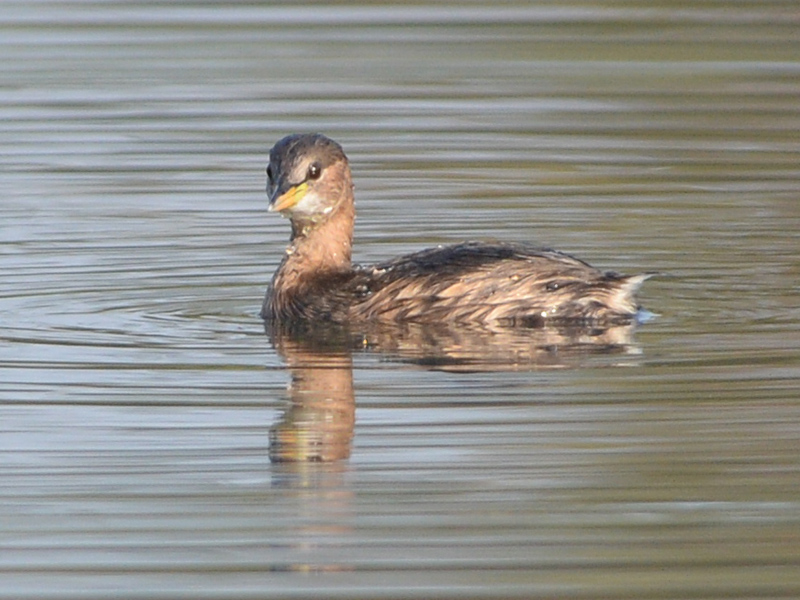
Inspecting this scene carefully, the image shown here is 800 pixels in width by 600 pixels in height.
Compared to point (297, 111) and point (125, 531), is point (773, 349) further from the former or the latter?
point (297, 111)

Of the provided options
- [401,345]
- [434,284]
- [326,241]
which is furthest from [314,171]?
[401,345]

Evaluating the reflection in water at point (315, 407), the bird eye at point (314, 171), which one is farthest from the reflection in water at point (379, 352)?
the bird eye at point (314, 171)

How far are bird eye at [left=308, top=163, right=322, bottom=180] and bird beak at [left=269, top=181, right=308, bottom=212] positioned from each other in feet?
0.18

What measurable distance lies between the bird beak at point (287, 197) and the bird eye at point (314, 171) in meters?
0.05

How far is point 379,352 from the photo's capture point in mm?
8750

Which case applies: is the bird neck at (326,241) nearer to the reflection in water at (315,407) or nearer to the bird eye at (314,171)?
the bird eye at (314,171)

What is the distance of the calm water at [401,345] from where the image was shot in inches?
235

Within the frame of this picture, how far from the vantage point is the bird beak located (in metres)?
9.36

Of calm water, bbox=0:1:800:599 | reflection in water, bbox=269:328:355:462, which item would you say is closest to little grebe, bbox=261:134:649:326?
calm water, bbox=0:1:800:599

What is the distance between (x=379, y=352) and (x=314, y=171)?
50.0 inches

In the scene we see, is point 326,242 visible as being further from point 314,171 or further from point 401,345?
point 401,345

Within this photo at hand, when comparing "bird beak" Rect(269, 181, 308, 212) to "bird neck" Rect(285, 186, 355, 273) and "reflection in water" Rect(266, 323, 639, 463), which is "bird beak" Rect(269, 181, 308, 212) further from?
"reflection in water" Rect(266, 323, 639, 463)

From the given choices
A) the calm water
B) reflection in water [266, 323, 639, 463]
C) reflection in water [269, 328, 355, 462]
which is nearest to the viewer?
the calm water

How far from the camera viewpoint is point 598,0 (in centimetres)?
2042
